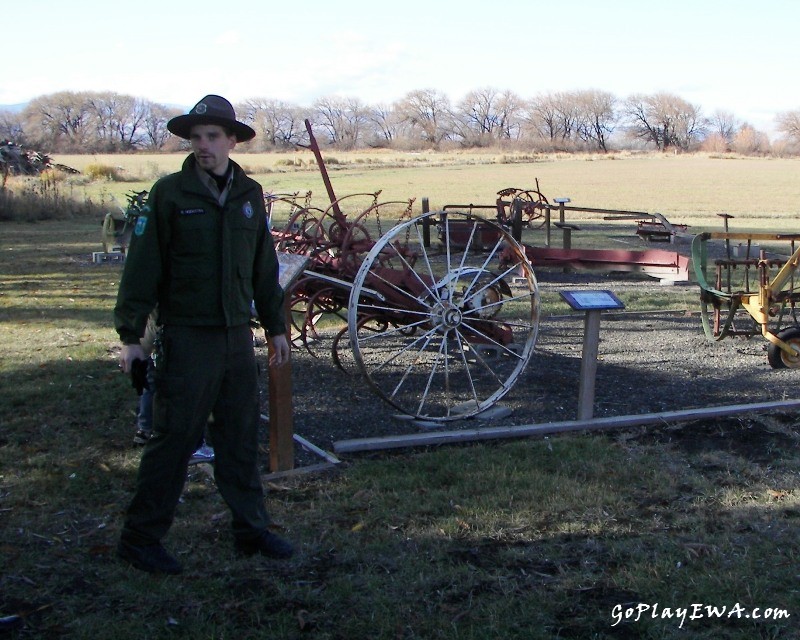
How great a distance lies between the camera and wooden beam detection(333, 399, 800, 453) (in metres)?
5.36

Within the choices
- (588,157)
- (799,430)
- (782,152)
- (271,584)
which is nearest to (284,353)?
(271,584)

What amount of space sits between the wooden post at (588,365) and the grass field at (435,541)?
28 centimetres

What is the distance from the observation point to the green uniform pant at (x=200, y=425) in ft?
12.2

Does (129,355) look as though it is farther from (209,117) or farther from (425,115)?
(425,115)

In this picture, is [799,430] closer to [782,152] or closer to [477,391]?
[477,391]

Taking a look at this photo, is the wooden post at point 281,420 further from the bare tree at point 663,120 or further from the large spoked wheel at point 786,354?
the bare tree at point 663,120

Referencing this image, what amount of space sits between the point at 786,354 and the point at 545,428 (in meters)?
2.87

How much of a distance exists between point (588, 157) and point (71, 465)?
62603 mm

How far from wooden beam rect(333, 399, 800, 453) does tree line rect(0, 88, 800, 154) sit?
242 ft

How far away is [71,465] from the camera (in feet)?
16.8

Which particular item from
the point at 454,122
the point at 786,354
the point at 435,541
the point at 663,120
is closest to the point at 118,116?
the point at 454,122

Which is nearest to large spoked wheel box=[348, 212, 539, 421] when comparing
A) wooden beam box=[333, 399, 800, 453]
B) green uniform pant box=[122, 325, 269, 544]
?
wooden beam box=[333, 399, 800, 453]

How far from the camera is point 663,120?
99.3 m

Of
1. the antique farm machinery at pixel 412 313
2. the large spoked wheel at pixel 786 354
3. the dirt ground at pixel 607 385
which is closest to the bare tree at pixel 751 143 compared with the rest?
the dirt ground at pixel 607 385
